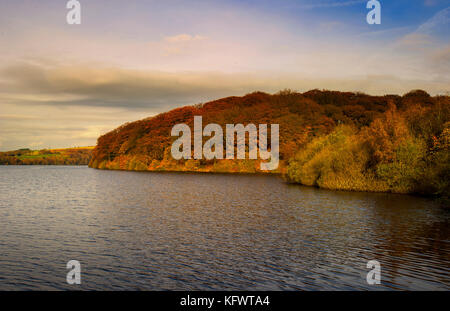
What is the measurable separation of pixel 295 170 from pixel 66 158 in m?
161

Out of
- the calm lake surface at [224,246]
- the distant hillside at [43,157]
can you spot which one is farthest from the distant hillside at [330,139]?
the distant hillside at [43,157]

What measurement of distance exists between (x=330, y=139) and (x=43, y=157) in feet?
552

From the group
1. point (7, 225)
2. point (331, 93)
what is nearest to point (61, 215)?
point (7, 225)

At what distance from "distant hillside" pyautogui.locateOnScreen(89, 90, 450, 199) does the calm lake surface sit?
8.63 meters

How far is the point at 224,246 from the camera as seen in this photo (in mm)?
17016

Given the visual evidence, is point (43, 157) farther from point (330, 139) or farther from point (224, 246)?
point (224, 246)

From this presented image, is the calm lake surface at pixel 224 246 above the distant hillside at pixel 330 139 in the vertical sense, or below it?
below

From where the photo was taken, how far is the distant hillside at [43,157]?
18175cm

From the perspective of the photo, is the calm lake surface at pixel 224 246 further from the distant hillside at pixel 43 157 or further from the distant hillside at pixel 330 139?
the distant hillside at pixel 43 157

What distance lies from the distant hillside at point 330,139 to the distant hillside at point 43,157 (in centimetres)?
6060

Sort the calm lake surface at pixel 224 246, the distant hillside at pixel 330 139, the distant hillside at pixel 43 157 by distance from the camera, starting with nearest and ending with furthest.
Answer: the calm lake surface at pixel 224 246 < the distant hillside at pixel 330 139 < the distant hillside at pixel 43 157

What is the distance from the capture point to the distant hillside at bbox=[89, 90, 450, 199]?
38.4m

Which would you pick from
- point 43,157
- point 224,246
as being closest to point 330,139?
point 224,246

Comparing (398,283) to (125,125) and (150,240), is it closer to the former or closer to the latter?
(150,240)
